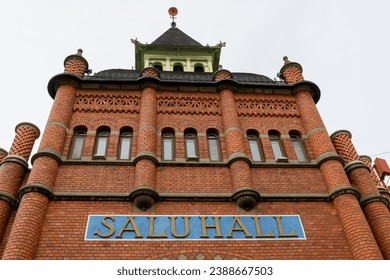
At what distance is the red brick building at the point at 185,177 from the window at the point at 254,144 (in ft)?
0.12

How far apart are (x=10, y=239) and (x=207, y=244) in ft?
15.8

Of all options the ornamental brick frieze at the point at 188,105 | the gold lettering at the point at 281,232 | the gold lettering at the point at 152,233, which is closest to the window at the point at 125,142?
the ornamental brick frieze at the point at 188,105

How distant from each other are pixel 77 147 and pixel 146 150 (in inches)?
96.7

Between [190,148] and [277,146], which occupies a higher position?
[277,146]

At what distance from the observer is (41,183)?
11805 mm

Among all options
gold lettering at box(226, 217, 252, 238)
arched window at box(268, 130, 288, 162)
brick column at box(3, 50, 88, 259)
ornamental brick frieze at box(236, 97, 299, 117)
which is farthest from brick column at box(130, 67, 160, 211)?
arched window at box(268, 130, 288, 162)

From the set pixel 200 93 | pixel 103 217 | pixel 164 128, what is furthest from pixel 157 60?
pixel 103 217

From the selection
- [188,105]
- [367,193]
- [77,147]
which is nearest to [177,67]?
[188,105]

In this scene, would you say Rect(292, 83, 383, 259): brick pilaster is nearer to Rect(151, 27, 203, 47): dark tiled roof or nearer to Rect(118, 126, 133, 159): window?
Rect(118, 126, 133, 159): window

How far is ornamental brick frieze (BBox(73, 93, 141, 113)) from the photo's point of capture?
15414mm

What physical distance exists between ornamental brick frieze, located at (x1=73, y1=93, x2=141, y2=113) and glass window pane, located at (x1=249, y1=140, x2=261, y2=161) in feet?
13.9

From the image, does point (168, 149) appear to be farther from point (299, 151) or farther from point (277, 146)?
point (299, 151)

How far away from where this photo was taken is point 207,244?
11.0 m

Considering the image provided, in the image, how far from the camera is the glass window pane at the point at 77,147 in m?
13.8
